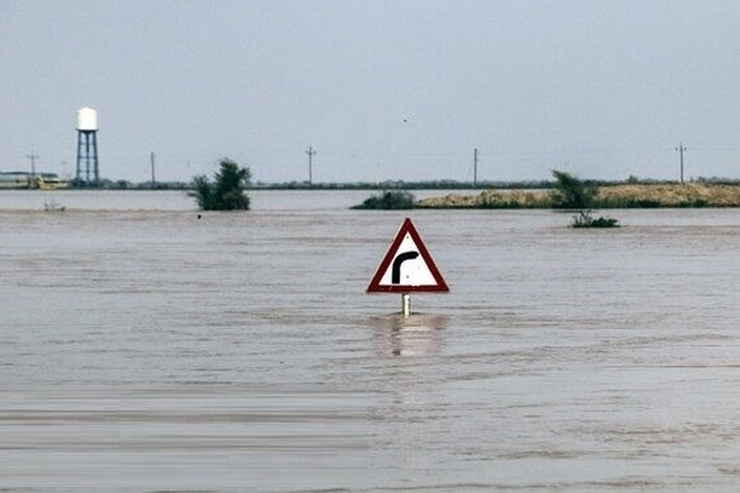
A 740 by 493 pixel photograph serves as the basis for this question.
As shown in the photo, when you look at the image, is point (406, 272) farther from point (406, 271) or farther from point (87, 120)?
point (87, 120)

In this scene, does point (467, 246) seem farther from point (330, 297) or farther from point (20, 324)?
point (20, 324)

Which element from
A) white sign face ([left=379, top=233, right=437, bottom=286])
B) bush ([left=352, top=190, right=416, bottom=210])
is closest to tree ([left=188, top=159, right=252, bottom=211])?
bush ([left=352, top=190, right=416, bottom=210])

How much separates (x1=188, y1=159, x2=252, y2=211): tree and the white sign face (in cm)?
7778

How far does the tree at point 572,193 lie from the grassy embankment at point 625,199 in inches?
121

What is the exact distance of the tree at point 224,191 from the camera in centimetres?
10056

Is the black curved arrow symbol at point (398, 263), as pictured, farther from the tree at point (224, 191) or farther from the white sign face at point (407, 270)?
Answer: the tree at point (224, 191)

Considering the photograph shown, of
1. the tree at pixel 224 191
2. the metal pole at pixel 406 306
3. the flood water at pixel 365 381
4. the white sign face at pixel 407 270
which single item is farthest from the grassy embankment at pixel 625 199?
the white sign face at pixel 407 270

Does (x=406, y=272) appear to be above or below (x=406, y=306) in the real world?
above

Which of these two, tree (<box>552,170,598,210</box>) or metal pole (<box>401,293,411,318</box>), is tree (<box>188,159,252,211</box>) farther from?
metal pole (<box>401,293,411,318</box>)

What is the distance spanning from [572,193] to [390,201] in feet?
47.7

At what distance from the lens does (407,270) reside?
2216 centimetres

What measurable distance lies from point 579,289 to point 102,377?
1378 centimetres

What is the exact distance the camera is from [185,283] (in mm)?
30203

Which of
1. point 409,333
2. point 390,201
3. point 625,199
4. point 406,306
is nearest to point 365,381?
point 409,333
